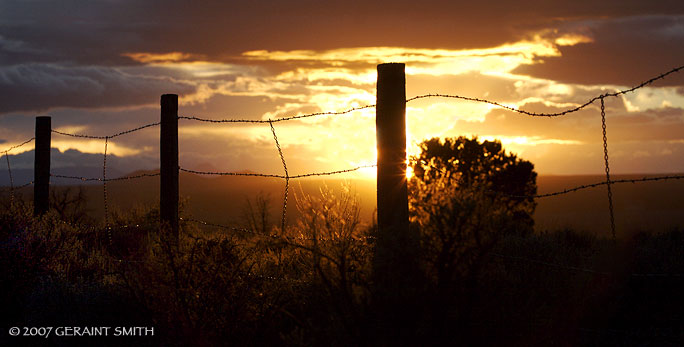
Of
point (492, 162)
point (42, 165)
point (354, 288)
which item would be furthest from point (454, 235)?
point (492, 162)

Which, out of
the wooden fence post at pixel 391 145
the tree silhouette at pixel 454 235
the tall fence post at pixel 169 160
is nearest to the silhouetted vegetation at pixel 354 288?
the tree silhouette at pixel 454 235

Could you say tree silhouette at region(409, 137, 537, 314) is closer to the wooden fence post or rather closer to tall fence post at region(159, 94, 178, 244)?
the wooden fence post

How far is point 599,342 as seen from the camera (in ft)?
19.9

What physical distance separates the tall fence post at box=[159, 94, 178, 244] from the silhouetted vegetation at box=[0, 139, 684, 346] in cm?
99

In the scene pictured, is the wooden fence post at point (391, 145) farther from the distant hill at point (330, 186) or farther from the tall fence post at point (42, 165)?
the distant hill at point (330, 186)

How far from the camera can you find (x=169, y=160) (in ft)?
32.5

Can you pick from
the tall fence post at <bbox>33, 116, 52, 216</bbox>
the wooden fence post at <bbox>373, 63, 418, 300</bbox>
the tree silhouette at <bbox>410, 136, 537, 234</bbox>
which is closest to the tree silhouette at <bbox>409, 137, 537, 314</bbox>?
the wooden fence post at <bbox>373, 63, 418, 300</bbox>

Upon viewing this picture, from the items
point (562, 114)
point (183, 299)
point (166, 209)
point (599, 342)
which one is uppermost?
point (562, 114)

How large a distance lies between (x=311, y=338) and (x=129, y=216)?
14.1m

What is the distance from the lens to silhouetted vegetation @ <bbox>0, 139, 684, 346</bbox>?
4.88 metres

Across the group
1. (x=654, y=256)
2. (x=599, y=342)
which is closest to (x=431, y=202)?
(x=599, y=342)

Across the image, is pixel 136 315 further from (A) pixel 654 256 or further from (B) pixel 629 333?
(A) pixel 654 256

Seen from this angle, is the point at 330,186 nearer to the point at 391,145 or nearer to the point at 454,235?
the point at 391,145

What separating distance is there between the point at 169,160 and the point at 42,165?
527 cm
